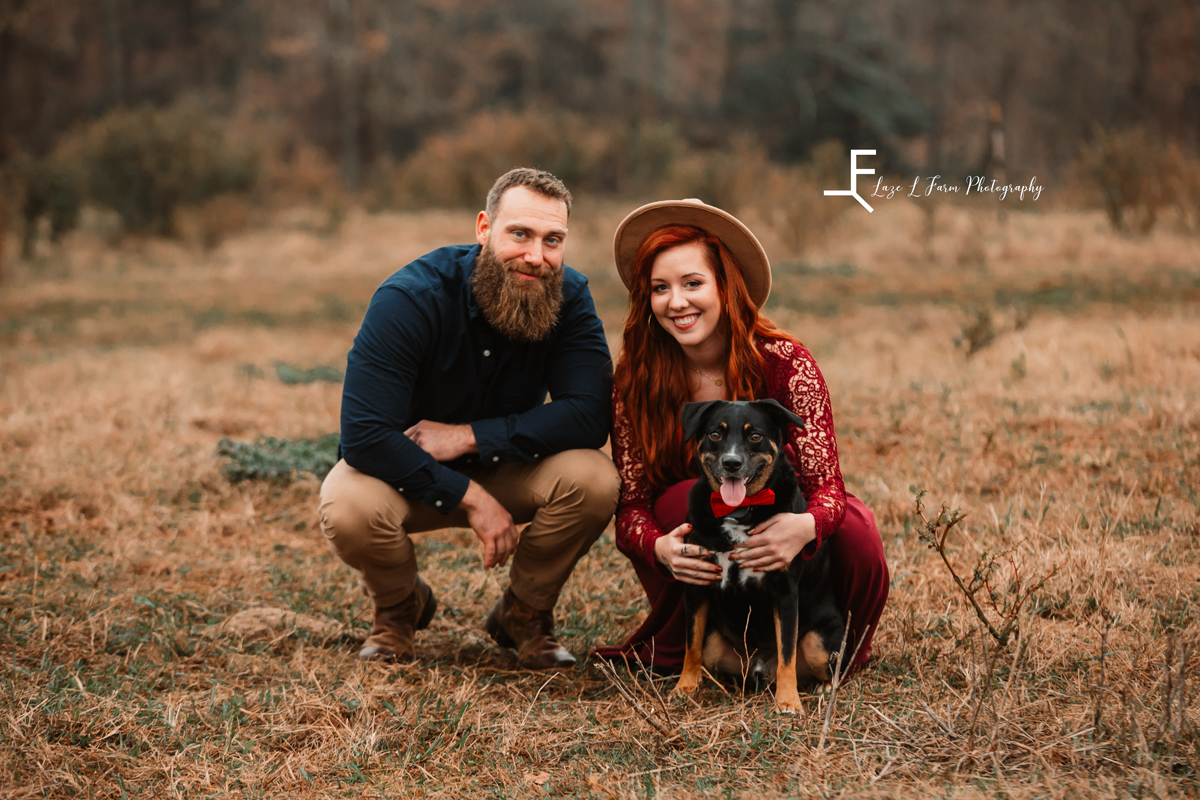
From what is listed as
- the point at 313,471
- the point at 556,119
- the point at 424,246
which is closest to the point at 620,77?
the point at 556,119

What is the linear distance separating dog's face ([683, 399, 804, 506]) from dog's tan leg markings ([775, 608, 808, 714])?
43 cm

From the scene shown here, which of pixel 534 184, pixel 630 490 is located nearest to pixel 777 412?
pixel 630 490

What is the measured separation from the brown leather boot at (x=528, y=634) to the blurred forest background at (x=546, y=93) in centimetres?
1528

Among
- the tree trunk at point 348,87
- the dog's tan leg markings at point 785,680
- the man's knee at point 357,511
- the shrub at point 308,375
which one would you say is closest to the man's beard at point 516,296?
the man's knee at point 357,511

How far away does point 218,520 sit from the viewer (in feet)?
17.1

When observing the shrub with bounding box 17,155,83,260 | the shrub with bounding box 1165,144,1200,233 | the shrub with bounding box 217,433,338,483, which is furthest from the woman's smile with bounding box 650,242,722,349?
the shrub with bounding box 17,155,83,260

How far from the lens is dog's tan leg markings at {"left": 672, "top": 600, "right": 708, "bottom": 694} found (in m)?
3.18

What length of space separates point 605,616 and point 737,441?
1537 mm

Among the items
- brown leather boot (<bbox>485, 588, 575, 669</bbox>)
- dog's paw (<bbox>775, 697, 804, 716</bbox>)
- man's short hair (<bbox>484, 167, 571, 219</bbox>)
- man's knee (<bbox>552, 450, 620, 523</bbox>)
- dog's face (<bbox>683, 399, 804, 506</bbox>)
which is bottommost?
brown leather boot (<bbox>485, 588, 575, 669</bbox>)

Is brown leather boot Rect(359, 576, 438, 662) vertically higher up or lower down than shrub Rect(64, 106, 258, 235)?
lower down

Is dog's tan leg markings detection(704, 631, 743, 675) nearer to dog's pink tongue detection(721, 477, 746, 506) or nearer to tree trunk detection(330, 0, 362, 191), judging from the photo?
dog's pink tongue detection(721, 477, 746, 506)

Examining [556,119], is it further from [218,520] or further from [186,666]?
[186,666]

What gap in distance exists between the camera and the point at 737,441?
2914 mm

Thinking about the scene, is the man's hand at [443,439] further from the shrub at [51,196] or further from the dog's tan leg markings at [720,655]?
the shrub at [51,196]
